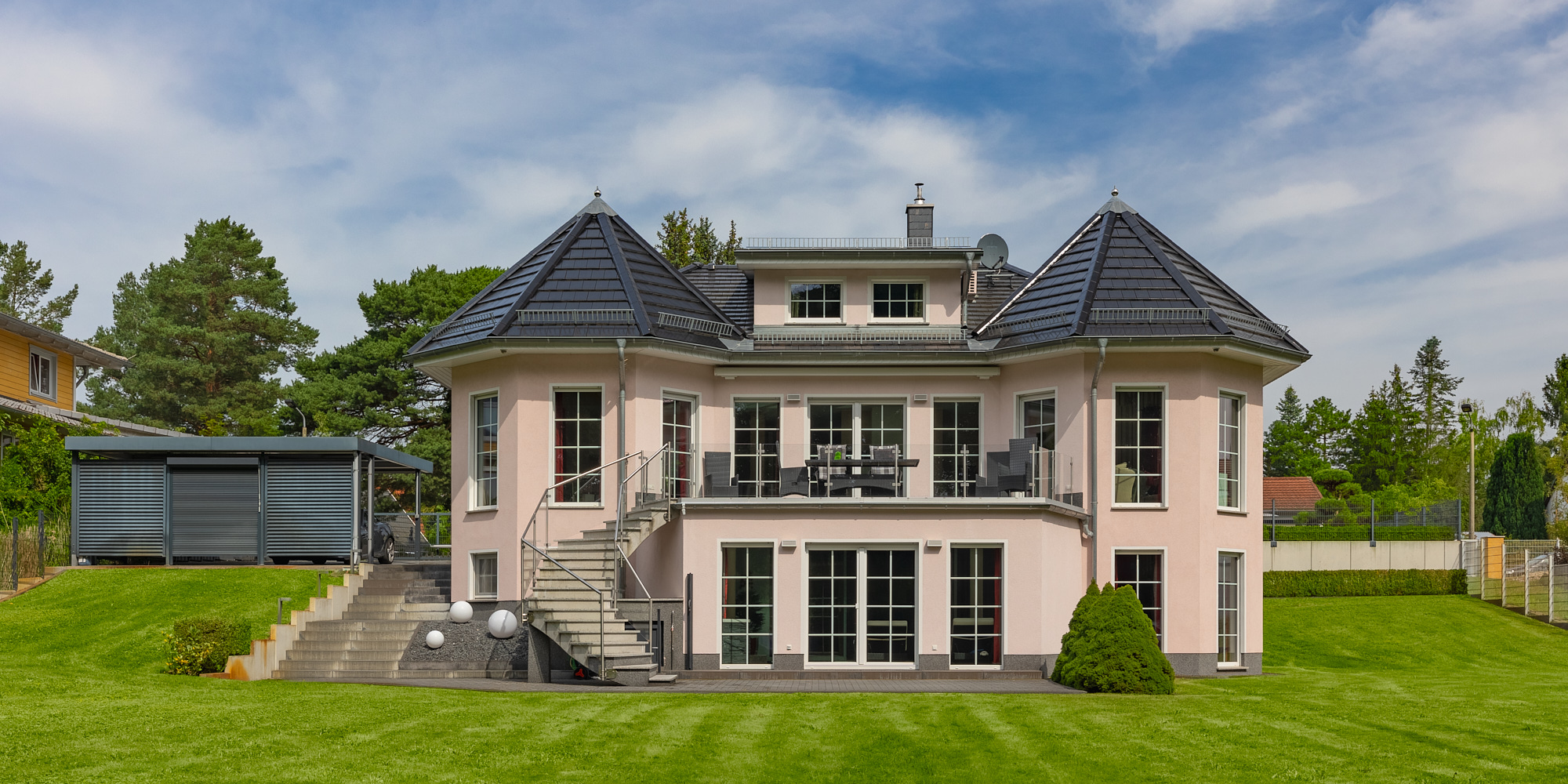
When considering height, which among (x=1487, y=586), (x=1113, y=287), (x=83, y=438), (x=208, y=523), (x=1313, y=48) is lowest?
(x=1487, y=586)

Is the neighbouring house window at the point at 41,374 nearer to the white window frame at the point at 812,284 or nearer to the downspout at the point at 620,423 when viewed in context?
the downspout at the point at 620,423

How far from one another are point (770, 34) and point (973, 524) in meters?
8.76

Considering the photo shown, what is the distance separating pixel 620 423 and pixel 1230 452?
10259 millimetres

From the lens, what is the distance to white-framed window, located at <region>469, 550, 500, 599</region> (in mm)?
21562

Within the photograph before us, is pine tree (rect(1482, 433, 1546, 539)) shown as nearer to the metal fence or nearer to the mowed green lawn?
the metal fence

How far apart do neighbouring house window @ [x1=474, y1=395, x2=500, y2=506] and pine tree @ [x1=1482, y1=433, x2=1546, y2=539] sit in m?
35.9

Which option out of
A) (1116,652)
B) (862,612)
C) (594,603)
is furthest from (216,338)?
(1116,652)

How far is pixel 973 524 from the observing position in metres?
19.5

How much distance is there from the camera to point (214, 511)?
23.5 m

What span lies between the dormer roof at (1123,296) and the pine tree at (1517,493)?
25.9m

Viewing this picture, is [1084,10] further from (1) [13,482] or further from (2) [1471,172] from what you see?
(1) [13,482]

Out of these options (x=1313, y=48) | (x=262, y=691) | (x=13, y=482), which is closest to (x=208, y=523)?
(x=13, y=482)

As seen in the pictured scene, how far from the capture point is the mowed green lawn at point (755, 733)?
1067 centimetres

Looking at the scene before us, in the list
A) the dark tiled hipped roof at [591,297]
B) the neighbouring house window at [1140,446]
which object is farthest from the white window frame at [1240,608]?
the dark tiled hipped roof at [591,297]
